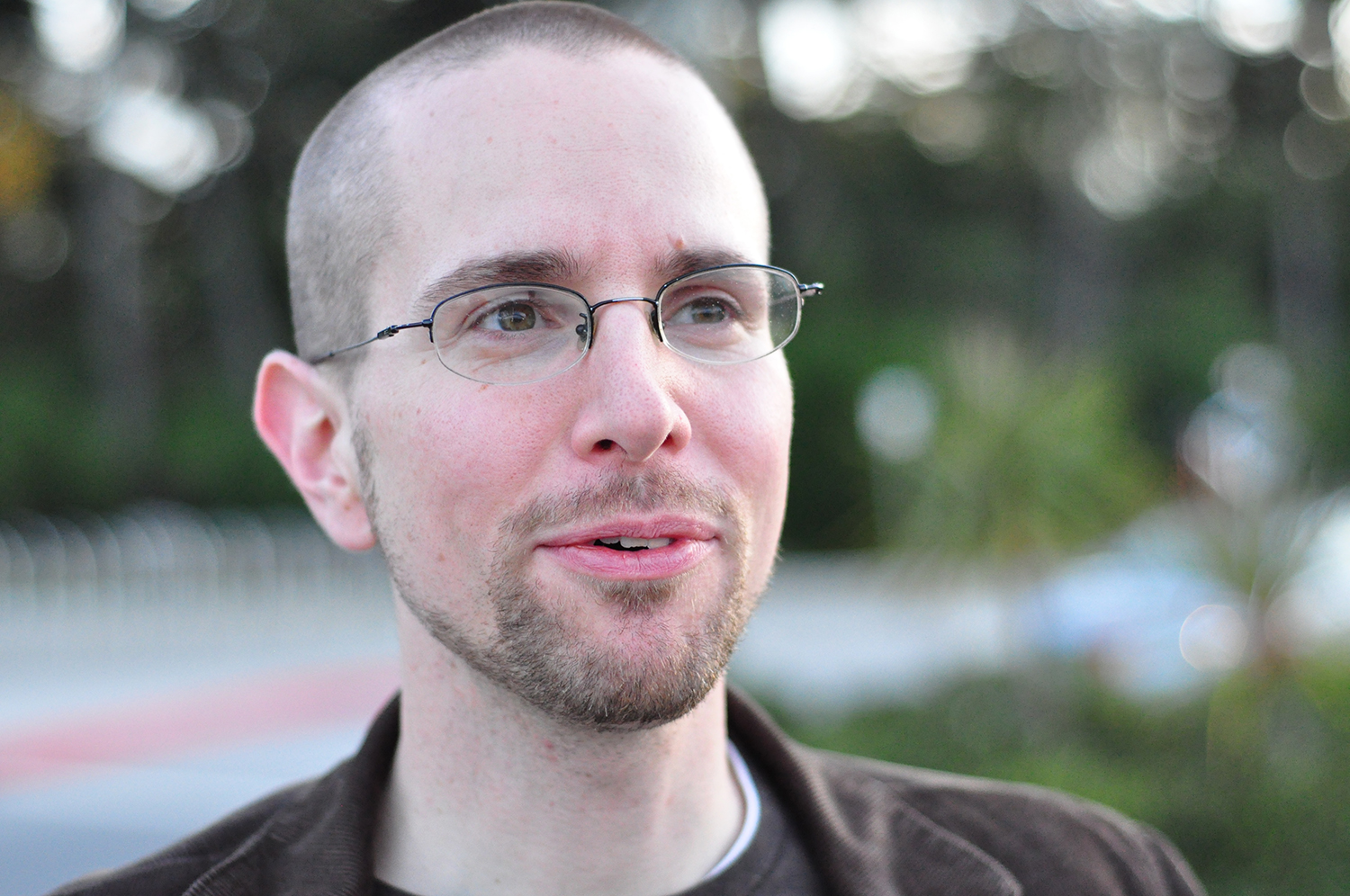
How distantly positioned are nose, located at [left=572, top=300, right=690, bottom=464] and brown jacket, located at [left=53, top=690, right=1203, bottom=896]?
0.75 meters

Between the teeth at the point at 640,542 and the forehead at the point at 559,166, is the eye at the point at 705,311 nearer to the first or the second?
the forehead at the point at 559,166

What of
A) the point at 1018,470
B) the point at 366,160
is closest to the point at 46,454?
the point at 1018,470

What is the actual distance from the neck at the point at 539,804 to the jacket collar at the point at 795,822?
121 millimetres

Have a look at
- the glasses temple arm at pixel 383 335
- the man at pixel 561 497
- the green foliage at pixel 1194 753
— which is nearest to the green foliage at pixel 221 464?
the green foliage at pixel 1194 753

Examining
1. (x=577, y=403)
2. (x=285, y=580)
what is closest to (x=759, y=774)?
(x=577, y=403)

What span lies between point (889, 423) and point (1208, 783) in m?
4.25

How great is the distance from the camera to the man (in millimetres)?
1792

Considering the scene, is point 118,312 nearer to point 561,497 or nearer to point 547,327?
point 547,327

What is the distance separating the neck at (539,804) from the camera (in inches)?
74.4

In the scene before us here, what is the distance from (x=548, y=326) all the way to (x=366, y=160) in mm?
533

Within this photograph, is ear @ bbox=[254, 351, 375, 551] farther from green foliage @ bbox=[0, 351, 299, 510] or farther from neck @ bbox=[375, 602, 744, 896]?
green foliage @ bbox=[0, 351, 299, 510]

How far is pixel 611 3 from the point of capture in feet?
63.4

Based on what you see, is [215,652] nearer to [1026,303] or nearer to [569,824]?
[569,824]

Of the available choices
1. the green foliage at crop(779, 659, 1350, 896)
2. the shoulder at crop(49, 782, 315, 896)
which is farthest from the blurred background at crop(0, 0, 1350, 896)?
the shoulder at crop(49, 782, 315, 896)
